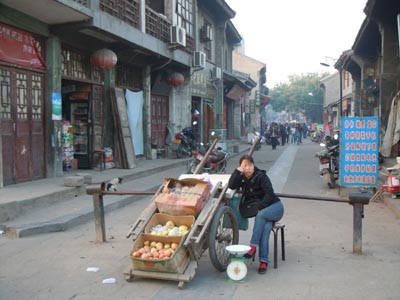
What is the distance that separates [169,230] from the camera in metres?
5.09

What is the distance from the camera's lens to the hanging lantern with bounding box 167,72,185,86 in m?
17.9

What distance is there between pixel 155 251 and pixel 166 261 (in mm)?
242

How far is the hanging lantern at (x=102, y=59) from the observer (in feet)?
40.7

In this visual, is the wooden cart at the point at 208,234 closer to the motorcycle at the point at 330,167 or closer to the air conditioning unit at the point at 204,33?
the motorcycle at the point at 330,167

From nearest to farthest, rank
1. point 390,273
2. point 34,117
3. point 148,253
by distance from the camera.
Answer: point 148,253
point 390,273
point 34,117

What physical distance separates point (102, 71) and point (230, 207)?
911 cm

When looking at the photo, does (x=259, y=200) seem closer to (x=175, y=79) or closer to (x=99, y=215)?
(x=99, y=215)

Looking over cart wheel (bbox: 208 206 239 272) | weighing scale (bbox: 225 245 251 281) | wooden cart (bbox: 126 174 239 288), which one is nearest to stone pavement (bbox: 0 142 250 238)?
wooden cart (bbox: 126 174 239 288)

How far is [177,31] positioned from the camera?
15.6m

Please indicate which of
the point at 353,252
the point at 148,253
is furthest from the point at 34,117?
the point at 353,252

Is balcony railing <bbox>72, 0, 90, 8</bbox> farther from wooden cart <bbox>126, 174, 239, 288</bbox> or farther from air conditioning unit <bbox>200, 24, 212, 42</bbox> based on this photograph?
air conditioning unit <bbox>200, 24, 212, 42</bbox>

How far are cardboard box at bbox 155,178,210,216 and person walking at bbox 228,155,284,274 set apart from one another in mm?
450

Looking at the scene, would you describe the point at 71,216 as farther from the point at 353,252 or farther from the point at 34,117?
the point at 353,252

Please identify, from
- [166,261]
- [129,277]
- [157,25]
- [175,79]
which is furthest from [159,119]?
[166,261]
